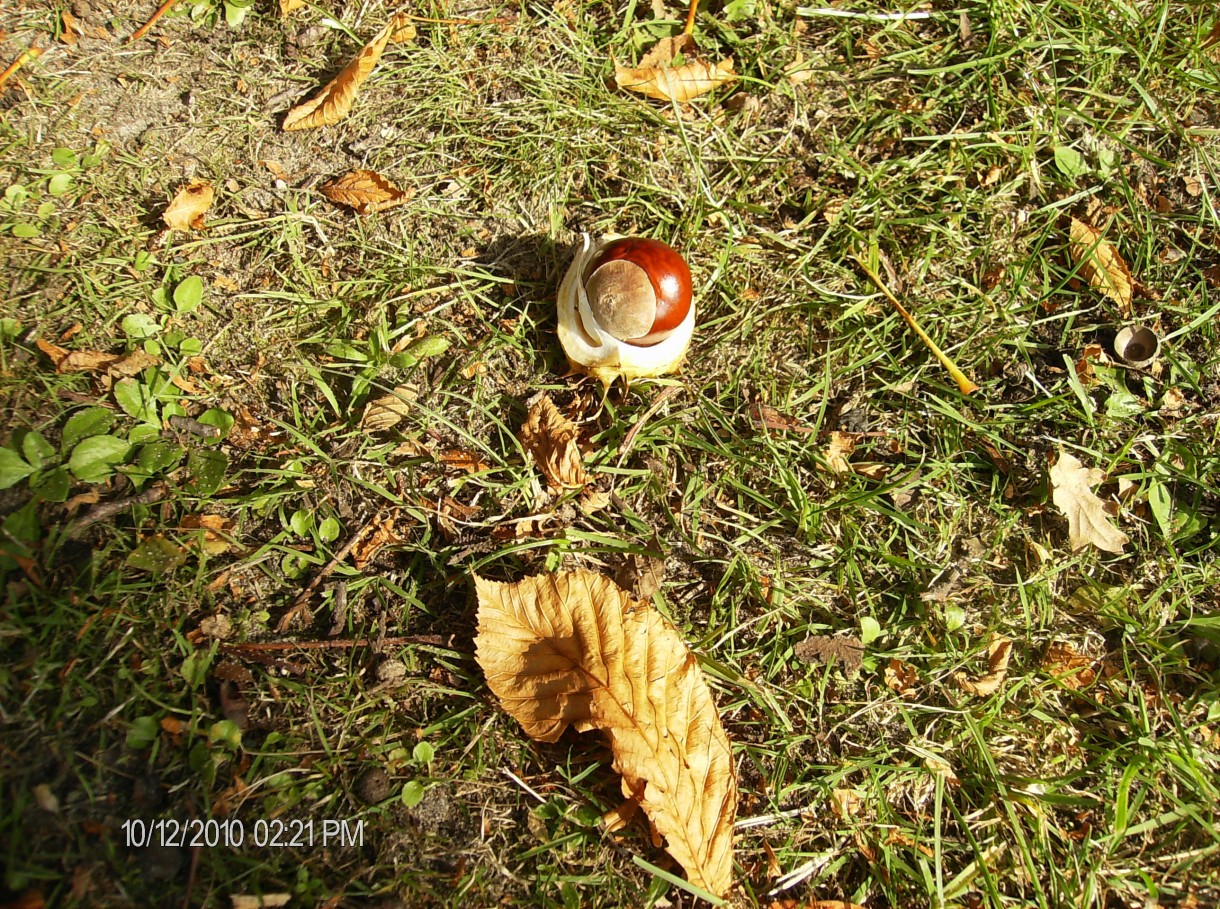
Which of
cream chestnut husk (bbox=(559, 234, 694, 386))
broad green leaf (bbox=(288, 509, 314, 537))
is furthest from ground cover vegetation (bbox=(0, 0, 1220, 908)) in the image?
cream chestnut husk (bbox=(559, 234, 694, 386))

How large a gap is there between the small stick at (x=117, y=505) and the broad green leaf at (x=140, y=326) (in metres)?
0.46

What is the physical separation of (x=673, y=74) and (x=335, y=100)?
1.09 metres

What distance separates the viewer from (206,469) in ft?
7.14

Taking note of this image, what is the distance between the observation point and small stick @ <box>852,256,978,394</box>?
2465 millimetres

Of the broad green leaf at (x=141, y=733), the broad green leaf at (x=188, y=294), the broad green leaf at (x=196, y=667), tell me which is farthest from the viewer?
the broad green leaf at (x=188, y=294)

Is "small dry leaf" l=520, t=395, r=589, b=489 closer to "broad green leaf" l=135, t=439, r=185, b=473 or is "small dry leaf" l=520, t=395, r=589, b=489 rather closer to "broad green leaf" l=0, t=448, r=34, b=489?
"broad green leaf" l=135, t=439, r=185, b=473

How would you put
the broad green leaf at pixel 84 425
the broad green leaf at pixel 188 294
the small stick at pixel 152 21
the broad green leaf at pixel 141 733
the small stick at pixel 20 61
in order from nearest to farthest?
the broad green leaf at pixel 141 733 → the broad green leaf at pixel 84 425 → the broad green leaf at pixel 188 294 → the small stick at pixel 20 61 → the small stick at pixel 152 21

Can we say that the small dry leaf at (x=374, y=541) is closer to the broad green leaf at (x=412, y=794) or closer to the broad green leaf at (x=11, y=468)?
the broad green leaf at (x=412, y=794)

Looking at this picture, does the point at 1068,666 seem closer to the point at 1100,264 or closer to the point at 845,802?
the point at 845,802

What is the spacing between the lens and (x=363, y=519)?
87.4 inches

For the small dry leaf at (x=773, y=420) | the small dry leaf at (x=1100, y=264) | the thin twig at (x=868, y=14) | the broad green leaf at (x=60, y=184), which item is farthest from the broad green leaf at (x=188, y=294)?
the small dry leaf at (x=1100, y=264)

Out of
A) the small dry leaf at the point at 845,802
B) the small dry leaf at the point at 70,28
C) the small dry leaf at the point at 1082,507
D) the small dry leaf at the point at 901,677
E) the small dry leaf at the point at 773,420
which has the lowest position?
the small dry leaf at the point at 845,802

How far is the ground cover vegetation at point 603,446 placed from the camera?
1.95m

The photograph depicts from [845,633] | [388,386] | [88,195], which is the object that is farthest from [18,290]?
[845,633]
